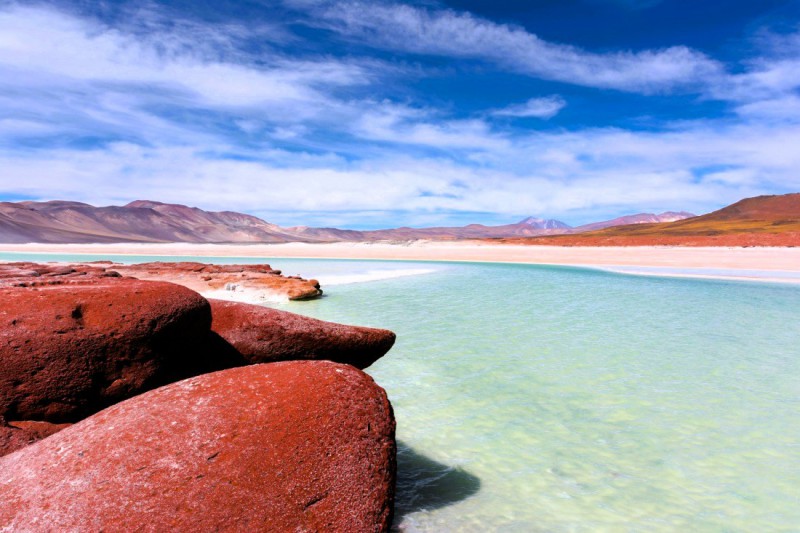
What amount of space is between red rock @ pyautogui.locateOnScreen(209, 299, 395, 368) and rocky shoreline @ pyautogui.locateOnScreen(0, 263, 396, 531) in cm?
59

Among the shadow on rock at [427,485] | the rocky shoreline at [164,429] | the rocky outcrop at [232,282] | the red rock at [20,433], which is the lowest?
the shadow on rock at [427,485]

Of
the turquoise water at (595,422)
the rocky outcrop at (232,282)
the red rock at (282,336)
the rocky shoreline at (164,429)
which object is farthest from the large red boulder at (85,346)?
the rocky outcrop at (232,282)

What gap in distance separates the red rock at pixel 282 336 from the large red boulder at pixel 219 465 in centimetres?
164

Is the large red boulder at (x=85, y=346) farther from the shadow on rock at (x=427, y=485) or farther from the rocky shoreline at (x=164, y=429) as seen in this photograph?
the shadow on rock at (x=427, y=485)

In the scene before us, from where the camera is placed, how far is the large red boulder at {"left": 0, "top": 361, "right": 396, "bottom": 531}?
2.45 meters

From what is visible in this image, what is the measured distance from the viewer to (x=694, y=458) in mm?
4949

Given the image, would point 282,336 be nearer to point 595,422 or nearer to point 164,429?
point 164,429

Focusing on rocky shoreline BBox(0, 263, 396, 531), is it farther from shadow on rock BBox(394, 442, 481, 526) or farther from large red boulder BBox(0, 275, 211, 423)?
Answer: shadow on rock BBox(394, 442, 481, 526)

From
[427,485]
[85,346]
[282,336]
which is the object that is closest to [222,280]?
[282,336]

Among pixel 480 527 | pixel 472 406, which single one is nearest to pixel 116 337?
pixel 480 527

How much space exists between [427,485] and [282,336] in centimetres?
205

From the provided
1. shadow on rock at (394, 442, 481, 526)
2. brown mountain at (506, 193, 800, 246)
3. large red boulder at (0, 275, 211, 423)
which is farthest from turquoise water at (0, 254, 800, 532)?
brown mountain at (506, 193, 800, 246)

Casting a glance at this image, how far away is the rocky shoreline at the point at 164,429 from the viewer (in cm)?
250

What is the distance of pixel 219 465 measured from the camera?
2.65m
